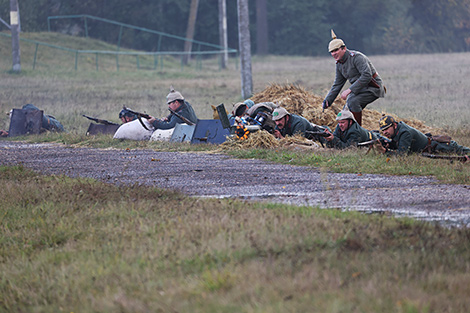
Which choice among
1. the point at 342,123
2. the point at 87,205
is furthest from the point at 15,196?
the point at 342,123

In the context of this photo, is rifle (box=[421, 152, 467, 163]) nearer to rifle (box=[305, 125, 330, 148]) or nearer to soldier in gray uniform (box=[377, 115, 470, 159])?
soldier in gray uniform (box=[377, 115, 470, 159])

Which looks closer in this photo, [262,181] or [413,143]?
[262,181]

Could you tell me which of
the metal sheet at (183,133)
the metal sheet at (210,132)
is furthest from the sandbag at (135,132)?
the metal sheet at (210,132)

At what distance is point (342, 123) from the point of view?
1172cm

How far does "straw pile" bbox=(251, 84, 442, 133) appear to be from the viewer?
15344 millimetres

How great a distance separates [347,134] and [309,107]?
12.7 ft

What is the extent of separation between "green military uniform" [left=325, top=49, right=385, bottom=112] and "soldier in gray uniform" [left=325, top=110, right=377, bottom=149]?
2.65ft

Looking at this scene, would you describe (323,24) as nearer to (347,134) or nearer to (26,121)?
(26,121)

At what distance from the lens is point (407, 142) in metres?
10.7

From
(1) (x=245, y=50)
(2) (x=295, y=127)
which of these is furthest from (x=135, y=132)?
(1) (x=245, y=50)

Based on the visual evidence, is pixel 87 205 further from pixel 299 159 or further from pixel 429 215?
pixel 299 159

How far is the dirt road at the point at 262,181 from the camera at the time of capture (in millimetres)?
7160

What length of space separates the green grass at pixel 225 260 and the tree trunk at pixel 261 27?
199 ft

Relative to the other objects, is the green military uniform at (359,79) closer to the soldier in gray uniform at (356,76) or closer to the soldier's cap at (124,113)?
the soldier in gray uniform at (356,76)
